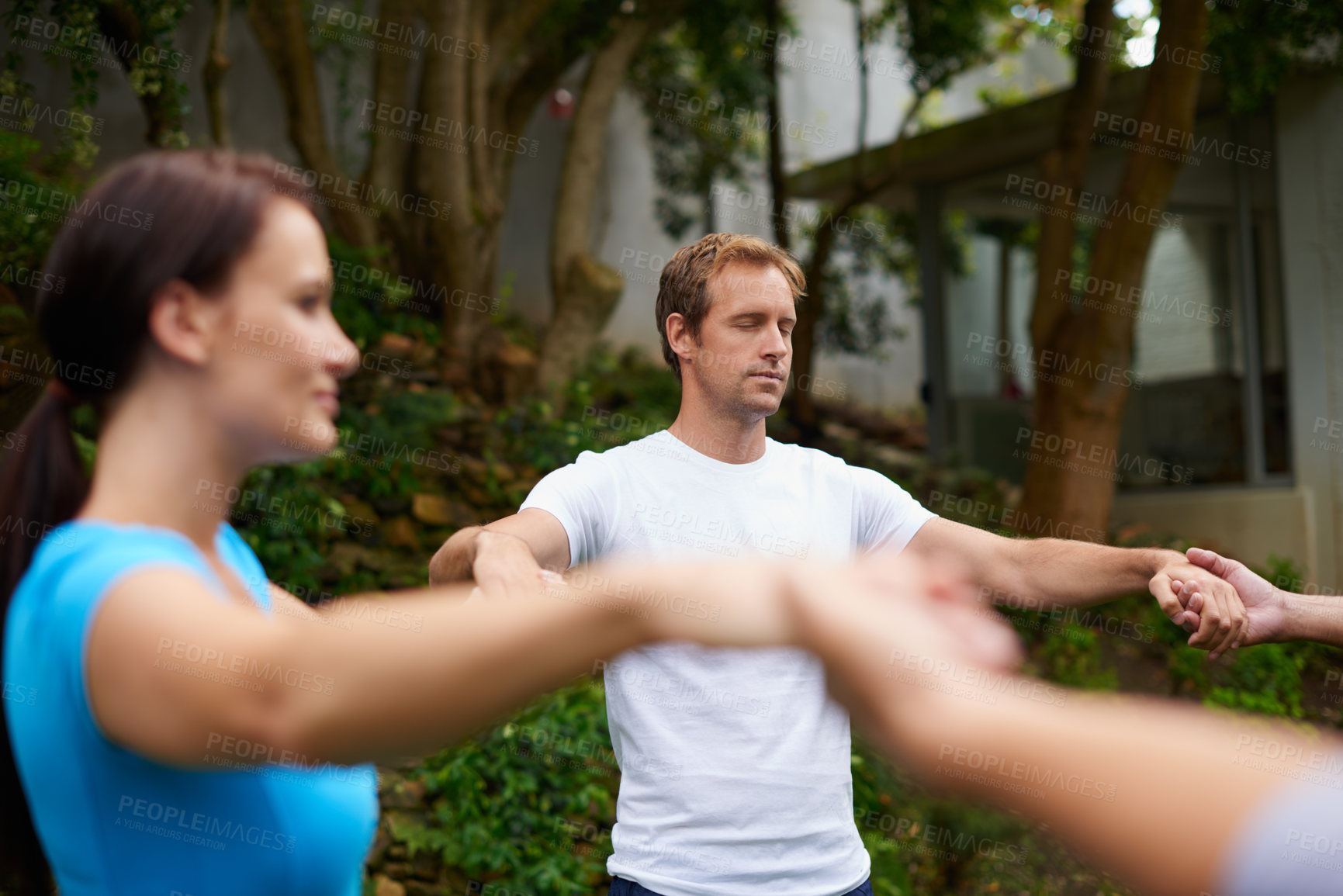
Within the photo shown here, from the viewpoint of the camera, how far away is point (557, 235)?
29.5 feet

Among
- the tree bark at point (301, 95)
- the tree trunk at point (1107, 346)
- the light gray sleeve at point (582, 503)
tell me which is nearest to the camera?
the light gray sleeve at point (582, 503)

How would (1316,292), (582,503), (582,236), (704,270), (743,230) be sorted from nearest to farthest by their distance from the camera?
(582,503)
(704,270)
(1316,292)
(582,236)
(743,230)

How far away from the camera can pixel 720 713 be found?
2322mm

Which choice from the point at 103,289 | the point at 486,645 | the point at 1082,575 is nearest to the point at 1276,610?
the point at 1082,575

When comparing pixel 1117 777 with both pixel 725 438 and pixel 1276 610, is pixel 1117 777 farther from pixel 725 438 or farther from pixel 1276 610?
pixel 725 438

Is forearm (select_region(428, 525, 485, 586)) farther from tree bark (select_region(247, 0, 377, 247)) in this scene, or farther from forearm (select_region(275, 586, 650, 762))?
tree bark (select_region(247, 0, 377, 247))

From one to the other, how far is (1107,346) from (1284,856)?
24.4 feet

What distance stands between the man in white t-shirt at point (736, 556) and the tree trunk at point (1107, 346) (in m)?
5.39

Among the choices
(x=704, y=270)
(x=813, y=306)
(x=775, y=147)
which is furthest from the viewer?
(x=813, y=306)

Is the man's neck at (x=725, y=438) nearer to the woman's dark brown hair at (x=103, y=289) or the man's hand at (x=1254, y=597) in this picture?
the man's hand at (x=1254, y=597)

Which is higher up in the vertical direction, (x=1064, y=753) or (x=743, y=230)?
(x=743, y=230)

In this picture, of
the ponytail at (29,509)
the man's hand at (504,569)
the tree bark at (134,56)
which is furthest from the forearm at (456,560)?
the tree bark at (134,56)

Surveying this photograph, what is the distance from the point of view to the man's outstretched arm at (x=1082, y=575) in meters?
2.13

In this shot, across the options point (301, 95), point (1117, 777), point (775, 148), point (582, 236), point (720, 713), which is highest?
point (775, 148)
